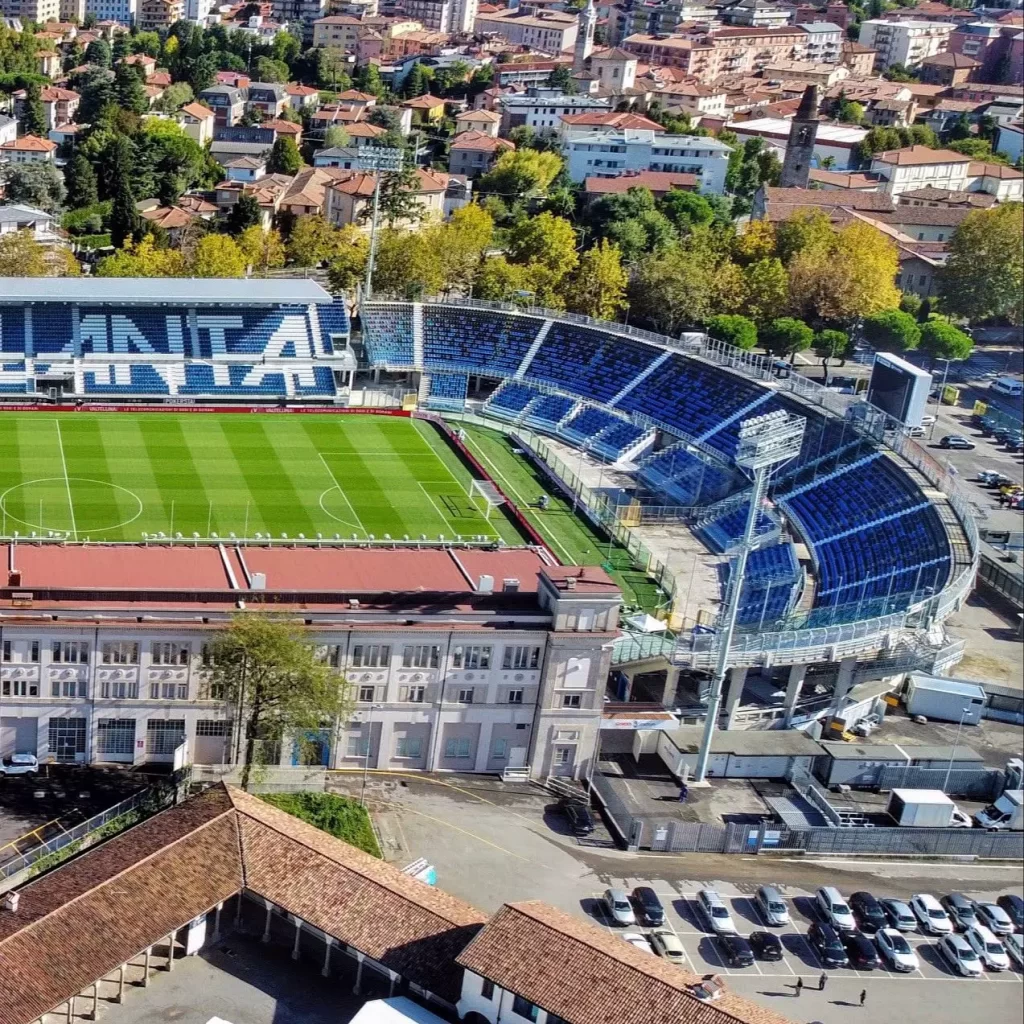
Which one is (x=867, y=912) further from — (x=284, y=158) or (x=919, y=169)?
(x=919, y=169)

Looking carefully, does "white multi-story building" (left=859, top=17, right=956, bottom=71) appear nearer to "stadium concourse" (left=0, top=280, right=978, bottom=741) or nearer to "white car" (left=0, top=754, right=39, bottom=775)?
"stadium concourse" (left=0, top=280, right=978, bottom=741)

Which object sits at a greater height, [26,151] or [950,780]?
[26,151]

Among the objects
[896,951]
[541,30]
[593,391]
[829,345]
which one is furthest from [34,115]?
[896,951]

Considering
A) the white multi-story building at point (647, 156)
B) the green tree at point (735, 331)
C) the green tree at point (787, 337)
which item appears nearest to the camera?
the green tree at point (735, 331)

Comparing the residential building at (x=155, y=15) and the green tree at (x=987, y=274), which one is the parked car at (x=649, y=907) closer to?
the green tree at (x=987, y=274)

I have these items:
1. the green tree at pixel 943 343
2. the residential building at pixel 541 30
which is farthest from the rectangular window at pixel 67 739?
the residential building at pixel 541 30

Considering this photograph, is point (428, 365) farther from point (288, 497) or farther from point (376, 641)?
point (376, 641)

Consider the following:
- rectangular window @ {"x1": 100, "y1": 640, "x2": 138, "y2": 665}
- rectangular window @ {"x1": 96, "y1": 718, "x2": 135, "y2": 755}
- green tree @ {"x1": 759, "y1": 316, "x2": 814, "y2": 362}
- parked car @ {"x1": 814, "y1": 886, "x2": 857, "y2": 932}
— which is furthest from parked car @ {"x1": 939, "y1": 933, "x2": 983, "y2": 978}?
green tree @ {"x1": 759, "y1": 316, "x2": 814, "y2": 362}
